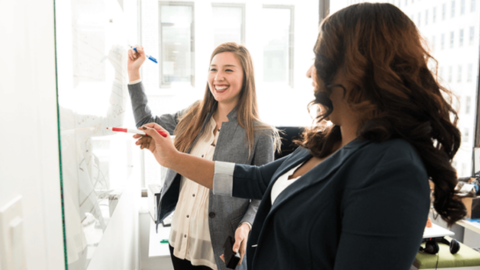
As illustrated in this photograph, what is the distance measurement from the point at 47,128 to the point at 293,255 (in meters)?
0.54

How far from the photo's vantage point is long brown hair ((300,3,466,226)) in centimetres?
58

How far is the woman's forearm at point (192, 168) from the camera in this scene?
3.34ft

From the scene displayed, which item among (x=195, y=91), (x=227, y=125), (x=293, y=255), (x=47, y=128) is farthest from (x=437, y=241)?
(x=47, y=128)

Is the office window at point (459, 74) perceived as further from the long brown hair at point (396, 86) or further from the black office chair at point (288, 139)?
the long brown hair at point (396, 86)

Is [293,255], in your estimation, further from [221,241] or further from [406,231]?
[221,241]

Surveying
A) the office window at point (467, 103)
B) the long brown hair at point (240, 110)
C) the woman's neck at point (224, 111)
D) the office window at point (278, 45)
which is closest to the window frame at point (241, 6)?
the office window at point (278, 45)

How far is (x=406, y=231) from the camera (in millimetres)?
519

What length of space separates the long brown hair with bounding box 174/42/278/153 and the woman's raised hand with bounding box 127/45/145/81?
318mm

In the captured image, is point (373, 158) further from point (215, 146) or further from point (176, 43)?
point (176, 43)

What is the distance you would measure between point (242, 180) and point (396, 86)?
578mm

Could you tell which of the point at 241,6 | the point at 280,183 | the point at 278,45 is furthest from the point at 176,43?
the point at 280,183

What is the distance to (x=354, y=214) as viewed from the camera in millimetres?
550

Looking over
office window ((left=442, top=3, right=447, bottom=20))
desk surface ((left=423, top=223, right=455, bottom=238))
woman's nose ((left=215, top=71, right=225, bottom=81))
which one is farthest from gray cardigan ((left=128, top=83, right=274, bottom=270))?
office window ((left=442, top=3, right=447, bottom=20))

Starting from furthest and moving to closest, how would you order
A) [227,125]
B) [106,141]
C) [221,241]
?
[227,125] < [221,241] < [106,141]
